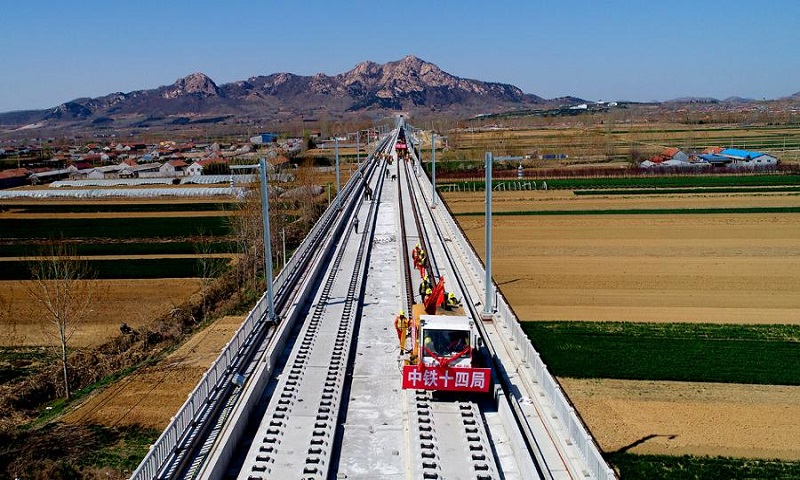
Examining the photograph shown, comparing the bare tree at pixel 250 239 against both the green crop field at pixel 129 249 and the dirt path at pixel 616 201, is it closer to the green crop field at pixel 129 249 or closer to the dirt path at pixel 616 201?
the green crop field at pixel 129 249

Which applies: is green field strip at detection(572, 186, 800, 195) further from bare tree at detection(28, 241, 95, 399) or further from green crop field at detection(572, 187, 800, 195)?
bare tree at detection(28, 241, 95, 399)

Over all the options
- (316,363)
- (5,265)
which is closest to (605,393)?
(316,363)

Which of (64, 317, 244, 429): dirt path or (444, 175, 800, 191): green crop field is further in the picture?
(444, 175, 800, 191): green crop field

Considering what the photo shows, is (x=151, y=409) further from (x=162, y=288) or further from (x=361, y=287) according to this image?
(x=162, y=288)

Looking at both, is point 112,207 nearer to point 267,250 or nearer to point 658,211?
point 658,211

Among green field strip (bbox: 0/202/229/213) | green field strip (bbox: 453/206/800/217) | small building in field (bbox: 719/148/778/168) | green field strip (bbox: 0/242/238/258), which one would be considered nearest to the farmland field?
green field strip (bbox: 453/206/800/217)

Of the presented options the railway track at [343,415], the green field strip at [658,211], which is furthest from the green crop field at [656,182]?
the railway track at [343,415]
